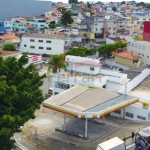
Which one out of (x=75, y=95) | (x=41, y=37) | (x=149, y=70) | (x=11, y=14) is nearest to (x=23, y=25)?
(x=11, y=14)

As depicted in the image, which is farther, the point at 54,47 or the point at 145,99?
the point at 54,47

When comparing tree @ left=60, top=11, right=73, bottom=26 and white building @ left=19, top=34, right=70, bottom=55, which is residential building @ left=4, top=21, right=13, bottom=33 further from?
white building @ left=19, top=34, right=70, bottom=55

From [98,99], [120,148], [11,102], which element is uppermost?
[11,102]

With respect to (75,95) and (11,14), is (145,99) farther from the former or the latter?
(11,14)

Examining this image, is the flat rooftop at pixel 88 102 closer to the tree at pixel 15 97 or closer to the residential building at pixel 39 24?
the tree at pixel 15 97

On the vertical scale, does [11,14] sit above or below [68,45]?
above

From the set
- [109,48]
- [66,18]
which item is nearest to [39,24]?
[66,18]
